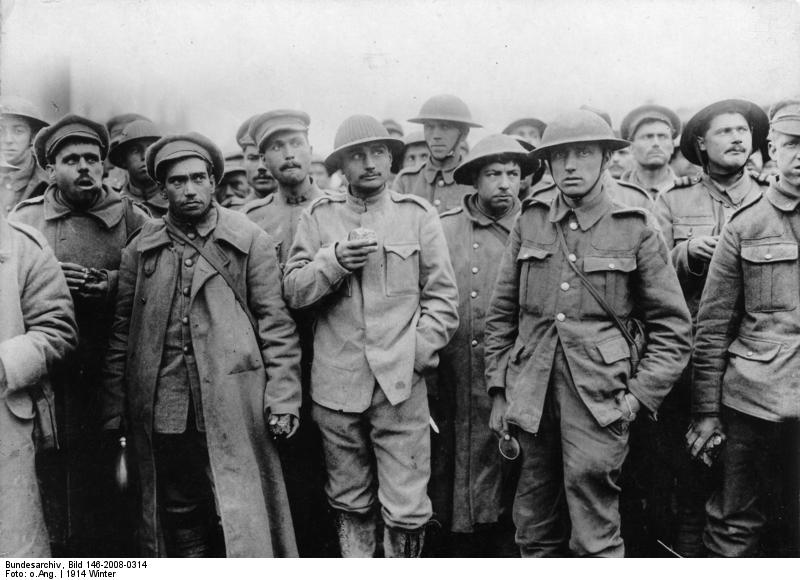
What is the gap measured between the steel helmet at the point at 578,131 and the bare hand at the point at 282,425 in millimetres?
1937

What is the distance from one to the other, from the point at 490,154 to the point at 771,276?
1718mm

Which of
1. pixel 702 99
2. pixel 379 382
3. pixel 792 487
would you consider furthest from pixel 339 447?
pixel 702 99

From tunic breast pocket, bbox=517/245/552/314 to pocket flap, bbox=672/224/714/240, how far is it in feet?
4.57

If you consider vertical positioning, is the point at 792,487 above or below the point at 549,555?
above

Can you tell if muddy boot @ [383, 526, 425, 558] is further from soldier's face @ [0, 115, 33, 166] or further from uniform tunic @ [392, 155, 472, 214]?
soldier's face @ [0, 115, 33, 166]

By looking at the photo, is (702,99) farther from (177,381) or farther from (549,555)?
(177,381)

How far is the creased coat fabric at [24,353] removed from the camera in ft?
10.5

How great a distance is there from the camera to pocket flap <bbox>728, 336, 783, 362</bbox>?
11.1 ft

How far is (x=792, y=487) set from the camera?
3.55 m

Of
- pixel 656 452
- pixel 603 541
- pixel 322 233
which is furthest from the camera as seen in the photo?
pixel 656 452

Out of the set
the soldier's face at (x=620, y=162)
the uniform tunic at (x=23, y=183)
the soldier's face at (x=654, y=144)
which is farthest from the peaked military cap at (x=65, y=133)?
the soldier's face at (x=620, y=162)

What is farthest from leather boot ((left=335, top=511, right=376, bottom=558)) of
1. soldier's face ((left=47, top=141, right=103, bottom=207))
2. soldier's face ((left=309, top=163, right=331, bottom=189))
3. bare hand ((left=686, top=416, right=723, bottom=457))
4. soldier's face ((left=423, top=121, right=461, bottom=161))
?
soldier's face ((left=309, top=163, right=331, bottom=189))

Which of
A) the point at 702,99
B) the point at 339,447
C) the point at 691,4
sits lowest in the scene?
the point at 339,447

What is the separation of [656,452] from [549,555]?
116cm
